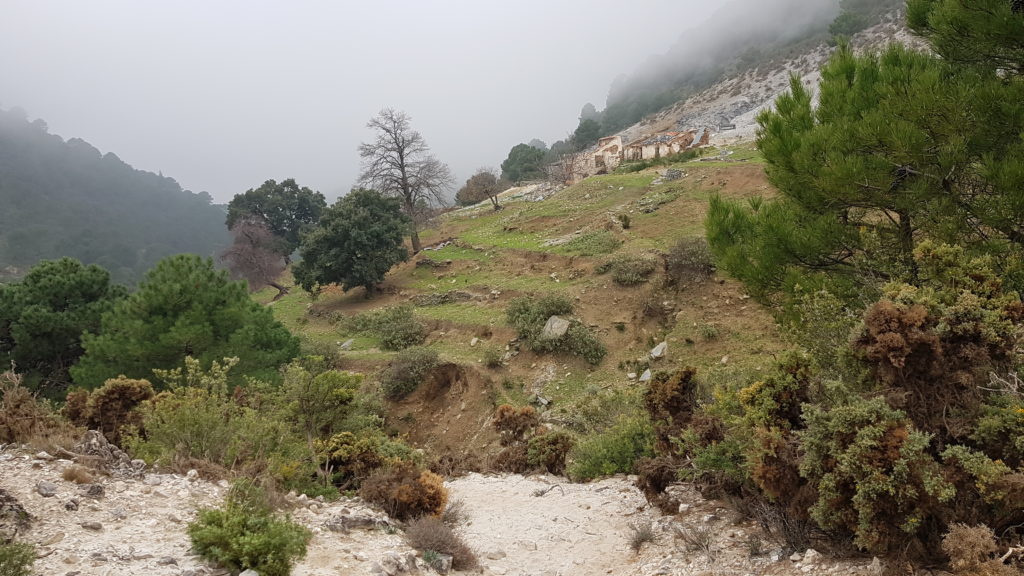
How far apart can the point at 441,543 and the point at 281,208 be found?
48.2m

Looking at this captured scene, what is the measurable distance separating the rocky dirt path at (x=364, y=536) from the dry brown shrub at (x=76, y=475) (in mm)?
61

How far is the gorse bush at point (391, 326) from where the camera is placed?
728 inches

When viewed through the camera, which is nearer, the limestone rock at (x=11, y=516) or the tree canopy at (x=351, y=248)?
the limestone rock at (x=11, y=516)

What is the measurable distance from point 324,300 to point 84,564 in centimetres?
2424

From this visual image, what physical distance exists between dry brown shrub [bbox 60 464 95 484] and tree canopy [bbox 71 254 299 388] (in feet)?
19.8

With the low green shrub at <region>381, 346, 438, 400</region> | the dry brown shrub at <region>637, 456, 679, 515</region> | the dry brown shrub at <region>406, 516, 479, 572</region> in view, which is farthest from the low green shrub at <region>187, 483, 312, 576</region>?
the low green shrub at <region>381, 346, 438, 400</region>

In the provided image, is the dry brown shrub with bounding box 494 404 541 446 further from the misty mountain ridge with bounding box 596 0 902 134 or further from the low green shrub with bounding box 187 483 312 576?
the misty mountain ridge with bounding box 596 0 902 134

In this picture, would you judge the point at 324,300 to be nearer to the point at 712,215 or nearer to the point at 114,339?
the point at 114,339

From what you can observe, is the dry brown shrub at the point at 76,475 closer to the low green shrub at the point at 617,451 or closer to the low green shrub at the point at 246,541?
the low green shrub at the point at 246,541

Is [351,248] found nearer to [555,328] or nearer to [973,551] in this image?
[555,328]

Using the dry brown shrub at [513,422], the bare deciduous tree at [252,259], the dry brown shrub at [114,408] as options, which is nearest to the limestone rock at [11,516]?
the dry brown shrub at [114,408]

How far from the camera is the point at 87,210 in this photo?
68750mm

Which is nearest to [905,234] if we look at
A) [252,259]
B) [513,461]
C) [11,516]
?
[513,461]

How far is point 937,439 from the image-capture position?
363cm
